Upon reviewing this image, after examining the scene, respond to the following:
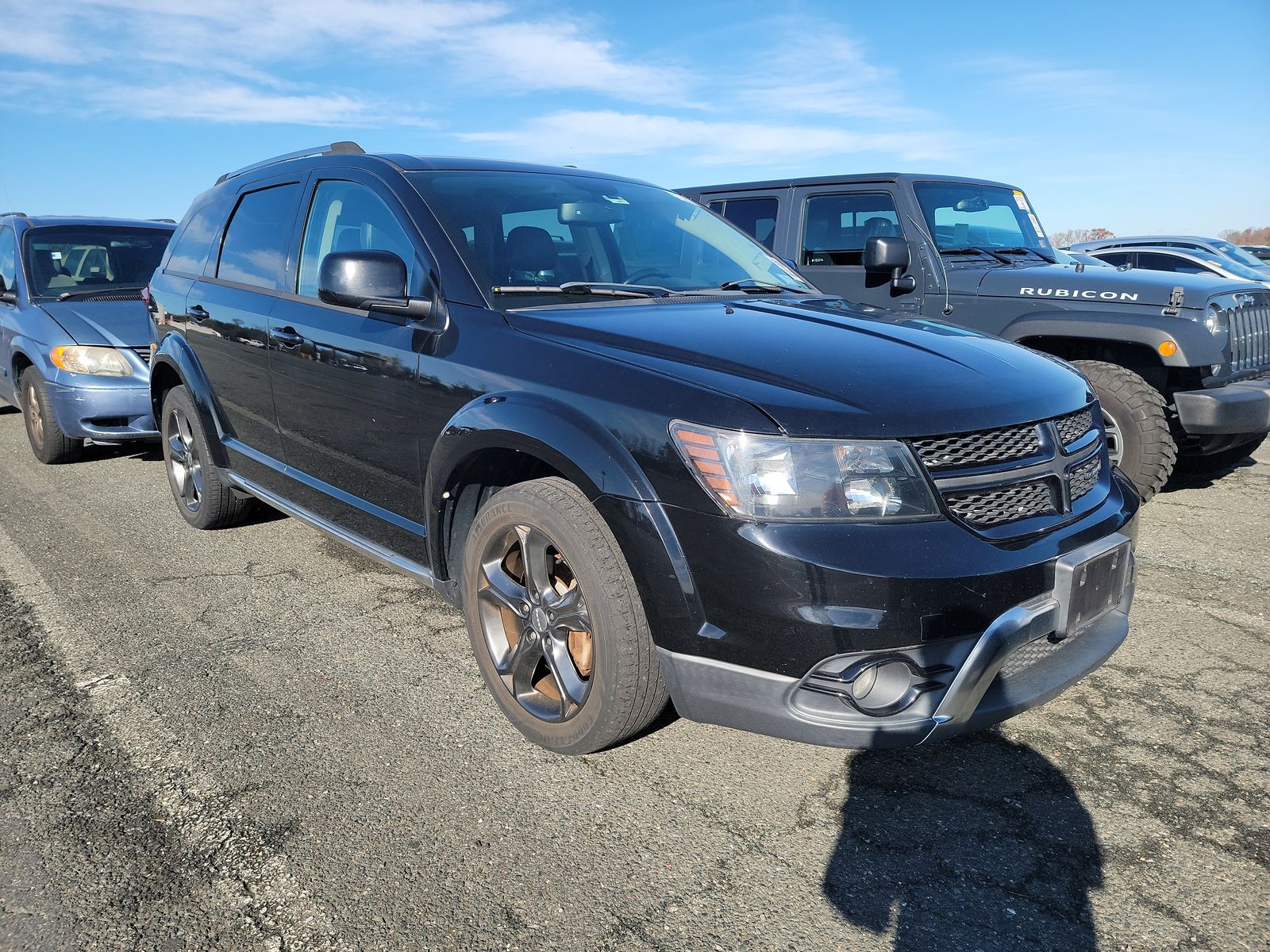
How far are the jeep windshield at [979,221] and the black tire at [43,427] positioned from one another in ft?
19.3

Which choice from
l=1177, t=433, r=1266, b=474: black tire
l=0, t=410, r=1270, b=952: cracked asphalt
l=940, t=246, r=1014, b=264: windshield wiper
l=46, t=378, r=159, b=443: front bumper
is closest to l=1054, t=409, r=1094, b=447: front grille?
l=0, t=410, r=1270, b=952: cracked asphalt

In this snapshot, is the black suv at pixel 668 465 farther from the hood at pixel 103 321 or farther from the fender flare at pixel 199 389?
the hood at pixel 103 321

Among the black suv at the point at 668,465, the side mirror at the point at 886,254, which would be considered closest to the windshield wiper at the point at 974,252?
the side mirror at the point at 886,254

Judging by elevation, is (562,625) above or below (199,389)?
below

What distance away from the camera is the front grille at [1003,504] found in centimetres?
225

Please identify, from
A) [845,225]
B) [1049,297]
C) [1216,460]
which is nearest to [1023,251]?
[1049,297]

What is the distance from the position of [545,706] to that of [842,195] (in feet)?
15.1

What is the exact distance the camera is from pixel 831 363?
8.07 feet

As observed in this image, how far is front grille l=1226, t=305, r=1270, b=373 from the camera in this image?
5070mm

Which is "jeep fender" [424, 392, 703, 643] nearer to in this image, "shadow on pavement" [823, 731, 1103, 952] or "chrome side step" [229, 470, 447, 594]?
"chrome side step" [229, 470, 447, 594]

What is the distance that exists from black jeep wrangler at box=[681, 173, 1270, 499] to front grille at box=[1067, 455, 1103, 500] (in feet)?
8.13

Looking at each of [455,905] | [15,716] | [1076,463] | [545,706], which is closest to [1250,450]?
Result: [1076,463]

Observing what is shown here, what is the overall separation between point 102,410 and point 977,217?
5902mm

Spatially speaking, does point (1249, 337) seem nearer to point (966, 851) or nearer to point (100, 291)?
point (966, 851)
